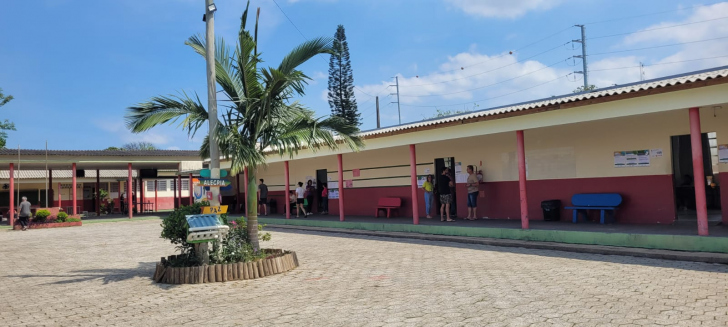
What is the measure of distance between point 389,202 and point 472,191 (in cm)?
394

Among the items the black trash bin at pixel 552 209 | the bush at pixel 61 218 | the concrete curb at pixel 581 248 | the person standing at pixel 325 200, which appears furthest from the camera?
the bush at pixel 61 218

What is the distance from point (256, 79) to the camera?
29.5ft

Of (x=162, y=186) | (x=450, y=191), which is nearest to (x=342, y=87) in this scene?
(x=162, y=186)

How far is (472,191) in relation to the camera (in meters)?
14.4

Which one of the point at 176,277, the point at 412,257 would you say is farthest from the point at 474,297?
the point at 176,277

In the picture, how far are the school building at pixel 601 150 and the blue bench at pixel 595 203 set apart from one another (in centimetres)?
27

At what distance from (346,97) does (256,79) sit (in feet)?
104

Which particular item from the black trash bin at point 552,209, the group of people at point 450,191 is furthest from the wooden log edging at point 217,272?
the black trash bin at point 552,209

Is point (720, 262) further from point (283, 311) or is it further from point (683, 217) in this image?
point (283, 311)

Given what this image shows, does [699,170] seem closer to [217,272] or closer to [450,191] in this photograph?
[450,191]

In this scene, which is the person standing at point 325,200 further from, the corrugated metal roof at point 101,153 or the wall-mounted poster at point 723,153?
the wall-mounted poster at point 723,153

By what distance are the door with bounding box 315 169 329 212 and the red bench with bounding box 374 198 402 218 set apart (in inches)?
143

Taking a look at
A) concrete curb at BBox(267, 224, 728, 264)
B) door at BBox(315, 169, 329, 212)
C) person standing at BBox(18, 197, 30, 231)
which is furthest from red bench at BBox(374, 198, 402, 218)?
person standing at BBox(18, 197, 30, 231)

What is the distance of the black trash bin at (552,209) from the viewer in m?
13.3
